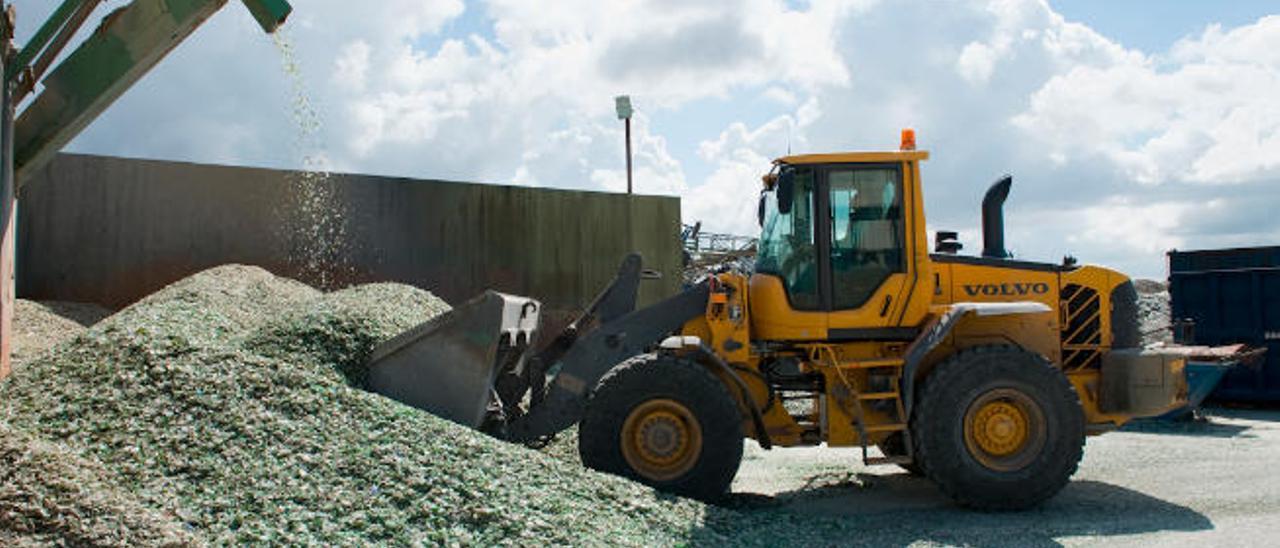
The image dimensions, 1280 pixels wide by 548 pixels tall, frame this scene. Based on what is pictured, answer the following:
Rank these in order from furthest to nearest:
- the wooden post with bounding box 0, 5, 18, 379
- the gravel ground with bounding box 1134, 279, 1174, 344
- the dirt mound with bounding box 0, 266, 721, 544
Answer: the gravel ground with bounding box 1134, 279, 1174, 344
the wooden post with bounding box 0, 5, 18, 379
the dirt mound with bounding box 0, 266, 721, 544

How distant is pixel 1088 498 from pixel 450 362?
465 cm

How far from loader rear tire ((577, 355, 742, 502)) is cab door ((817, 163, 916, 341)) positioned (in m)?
1.15

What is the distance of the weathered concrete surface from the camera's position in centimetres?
643

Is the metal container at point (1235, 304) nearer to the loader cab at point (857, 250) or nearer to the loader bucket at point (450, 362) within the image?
the loader cab at point (857, 250)

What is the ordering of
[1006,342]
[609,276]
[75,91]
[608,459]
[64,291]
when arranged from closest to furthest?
[608,459] < [1006,342] < [75,91] < [64,291] < [609,276]

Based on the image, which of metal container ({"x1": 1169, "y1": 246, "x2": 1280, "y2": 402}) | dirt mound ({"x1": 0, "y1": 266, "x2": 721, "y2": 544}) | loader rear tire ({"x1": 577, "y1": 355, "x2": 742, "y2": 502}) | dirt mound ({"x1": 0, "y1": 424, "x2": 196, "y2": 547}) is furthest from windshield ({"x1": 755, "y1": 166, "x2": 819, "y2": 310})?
metal container ({"x1": 1169, "y1": 246, "x2": 1280, "y2": 402})

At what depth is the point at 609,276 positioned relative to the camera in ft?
57.5

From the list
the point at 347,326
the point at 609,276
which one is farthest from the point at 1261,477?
the point at 609,276

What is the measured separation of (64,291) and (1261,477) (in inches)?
513

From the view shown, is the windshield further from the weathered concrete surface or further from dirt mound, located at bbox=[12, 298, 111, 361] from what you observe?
dirt mound, located at bbox=[12, 298, 111, 361]

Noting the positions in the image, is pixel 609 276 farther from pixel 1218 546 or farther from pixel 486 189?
pixel 1218 546

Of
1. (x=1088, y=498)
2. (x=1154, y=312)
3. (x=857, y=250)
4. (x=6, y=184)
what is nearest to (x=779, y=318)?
(x=857, y=250)

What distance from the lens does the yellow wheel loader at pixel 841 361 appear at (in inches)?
277

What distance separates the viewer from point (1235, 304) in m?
14.0
